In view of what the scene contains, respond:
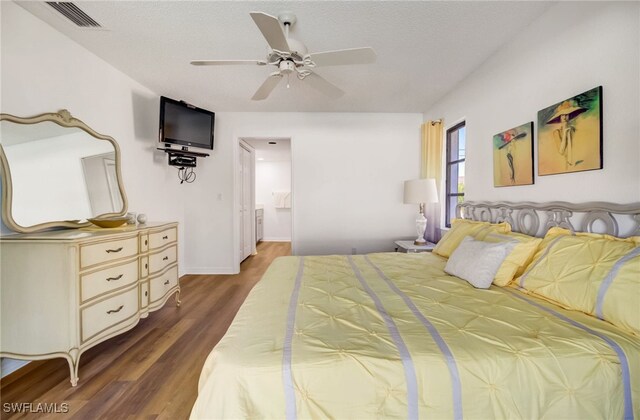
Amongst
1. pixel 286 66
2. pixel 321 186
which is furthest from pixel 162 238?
pixel 321 186

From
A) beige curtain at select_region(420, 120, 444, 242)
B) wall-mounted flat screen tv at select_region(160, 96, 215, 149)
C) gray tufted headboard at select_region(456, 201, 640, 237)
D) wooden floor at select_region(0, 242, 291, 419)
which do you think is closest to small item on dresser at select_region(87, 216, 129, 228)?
wooden floor at select_region(0, 242, 291, 419)

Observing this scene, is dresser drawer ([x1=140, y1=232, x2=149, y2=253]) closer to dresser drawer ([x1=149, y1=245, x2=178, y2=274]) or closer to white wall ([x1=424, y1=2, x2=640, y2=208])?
dresser drawer ([x1=149, y1=245, x2=178, y2=274])

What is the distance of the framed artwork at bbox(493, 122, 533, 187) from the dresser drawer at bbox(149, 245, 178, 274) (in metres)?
3.30

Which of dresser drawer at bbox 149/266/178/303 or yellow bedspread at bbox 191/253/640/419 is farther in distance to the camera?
dresser drawer at bbox 149/266/178/303

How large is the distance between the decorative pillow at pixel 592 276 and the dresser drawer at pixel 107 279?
2.86m

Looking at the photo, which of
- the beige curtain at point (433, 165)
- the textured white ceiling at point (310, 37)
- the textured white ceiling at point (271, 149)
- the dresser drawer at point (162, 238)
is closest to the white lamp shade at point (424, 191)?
the beige curtain at point (433, 165)

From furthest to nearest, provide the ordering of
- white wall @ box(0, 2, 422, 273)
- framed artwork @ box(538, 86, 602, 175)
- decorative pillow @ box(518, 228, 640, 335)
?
white wall @ box(0, 2, 422, 273) < framed artwork @ box(538, 86, 602, 175) < decorative pillow @ box(518, 228, 640, 335)

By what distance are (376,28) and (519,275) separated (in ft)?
6.86

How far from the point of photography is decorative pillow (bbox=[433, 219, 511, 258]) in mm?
2047

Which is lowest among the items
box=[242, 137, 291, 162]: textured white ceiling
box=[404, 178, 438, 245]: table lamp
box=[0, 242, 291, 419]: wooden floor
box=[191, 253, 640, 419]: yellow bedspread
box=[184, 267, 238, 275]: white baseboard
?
box=[0, 242, 291, 419]: wooden floor

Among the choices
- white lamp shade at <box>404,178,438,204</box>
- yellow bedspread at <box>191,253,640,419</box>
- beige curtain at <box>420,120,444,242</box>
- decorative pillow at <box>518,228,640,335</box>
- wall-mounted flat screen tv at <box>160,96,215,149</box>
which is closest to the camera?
yellow bedspread at <box>191,253,640,419</box>

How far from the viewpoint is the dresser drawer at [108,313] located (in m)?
1.74

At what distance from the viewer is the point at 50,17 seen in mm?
1919

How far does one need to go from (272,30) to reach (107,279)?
2097mm
